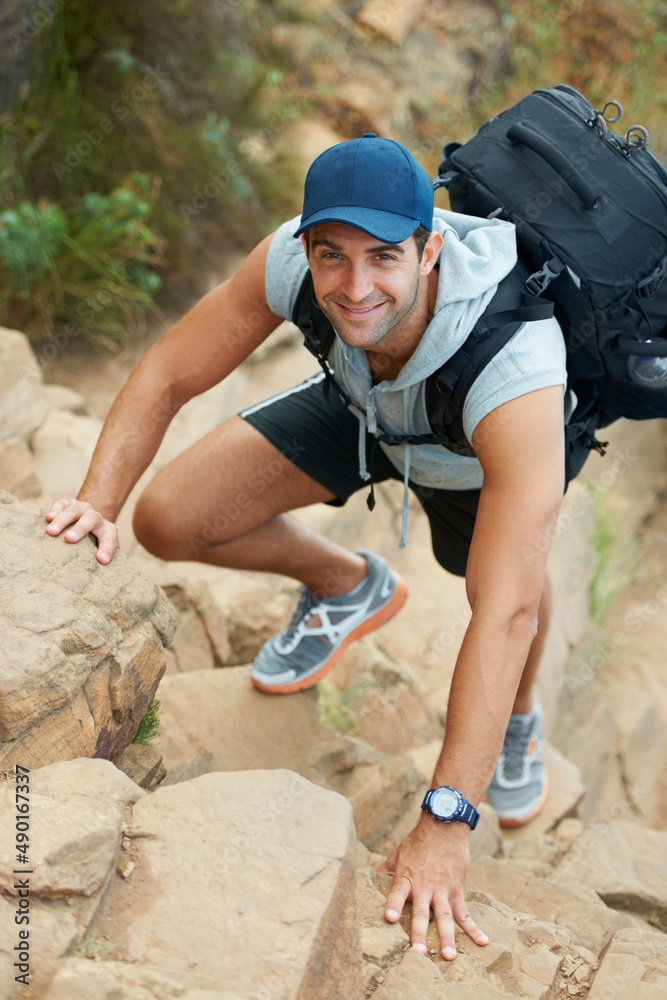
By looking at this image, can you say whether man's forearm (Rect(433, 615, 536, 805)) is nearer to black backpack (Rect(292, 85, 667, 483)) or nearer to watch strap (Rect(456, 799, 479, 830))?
watch strap (Rect(456, 799, 479, 830))

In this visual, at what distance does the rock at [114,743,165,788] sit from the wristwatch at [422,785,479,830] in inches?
31.3

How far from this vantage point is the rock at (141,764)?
223cm

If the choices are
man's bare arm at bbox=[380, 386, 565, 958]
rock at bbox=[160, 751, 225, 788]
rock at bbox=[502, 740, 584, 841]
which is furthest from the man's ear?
rock at bbox=[502, 740, 584, 841]

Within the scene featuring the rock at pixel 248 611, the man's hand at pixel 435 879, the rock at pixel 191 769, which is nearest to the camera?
the man's hand at pixel 435 879

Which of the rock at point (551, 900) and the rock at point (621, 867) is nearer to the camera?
the rock at point (551, 900)

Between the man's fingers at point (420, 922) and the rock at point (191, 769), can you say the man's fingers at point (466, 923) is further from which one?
the rock at point (191, 769)

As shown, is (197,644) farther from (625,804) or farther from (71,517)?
(625,804)

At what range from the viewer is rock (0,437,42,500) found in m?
3.71

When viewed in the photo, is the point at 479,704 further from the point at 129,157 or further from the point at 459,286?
the point at 129,157

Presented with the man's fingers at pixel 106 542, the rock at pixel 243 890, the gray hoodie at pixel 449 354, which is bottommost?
the rock at pixel 243 890

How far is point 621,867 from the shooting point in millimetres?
2906

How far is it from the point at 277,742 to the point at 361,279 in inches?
74.1

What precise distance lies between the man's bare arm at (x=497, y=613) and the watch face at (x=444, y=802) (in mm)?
33

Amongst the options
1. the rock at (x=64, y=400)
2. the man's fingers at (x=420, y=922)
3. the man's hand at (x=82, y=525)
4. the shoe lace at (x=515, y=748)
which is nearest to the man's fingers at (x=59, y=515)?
the man's hand at (x=82, y=525)
